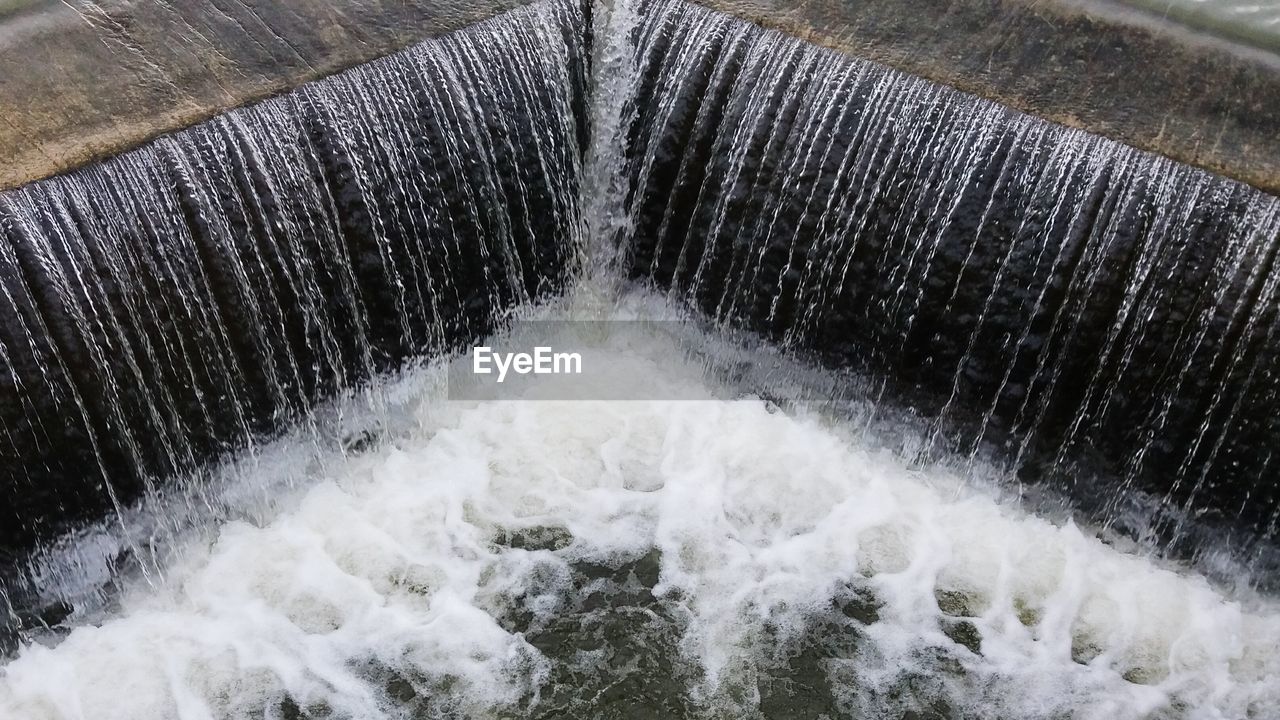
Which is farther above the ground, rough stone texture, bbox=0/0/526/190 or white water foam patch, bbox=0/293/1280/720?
rough stone texture, bbox=0/0/526/190

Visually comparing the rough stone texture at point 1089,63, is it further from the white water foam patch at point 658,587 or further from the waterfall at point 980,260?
the white water foam patch at point 658,587

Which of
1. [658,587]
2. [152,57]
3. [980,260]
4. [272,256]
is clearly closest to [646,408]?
[658,587]

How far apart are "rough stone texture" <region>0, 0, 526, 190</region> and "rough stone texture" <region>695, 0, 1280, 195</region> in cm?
205

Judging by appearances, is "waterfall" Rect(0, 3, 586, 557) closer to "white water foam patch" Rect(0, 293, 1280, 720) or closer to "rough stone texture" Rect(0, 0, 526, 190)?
"rough stone texture" Rect(0, 0, 526, 190)

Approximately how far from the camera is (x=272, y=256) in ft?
18.5

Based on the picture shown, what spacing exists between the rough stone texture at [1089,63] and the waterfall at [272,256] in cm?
161

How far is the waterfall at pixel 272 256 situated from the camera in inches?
199

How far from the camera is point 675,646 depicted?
541 centimetres

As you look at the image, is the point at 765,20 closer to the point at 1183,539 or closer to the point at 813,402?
the point at 813,402

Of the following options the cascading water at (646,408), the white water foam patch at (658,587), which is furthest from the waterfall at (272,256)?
the white water foam patch at (658,587)

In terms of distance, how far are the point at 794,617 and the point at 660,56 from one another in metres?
3.32

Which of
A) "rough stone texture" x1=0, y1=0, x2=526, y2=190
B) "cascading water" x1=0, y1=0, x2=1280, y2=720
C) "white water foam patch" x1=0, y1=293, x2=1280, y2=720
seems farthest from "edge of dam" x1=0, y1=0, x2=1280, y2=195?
"white water foam patch" x1=0, y1=293, x2=1280, y2=720

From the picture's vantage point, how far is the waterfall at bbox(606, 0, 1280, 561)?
536cm

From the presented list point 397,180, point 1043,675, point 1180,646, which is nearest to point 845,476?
point 1043,675
